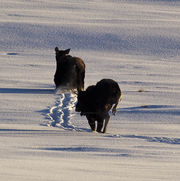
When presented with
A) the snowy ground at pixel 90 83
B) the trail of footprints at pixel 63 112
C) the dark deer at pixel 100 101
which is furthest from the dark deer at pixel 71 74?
the dark deer at pixel 100 101

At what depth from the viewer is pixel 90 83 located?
17.1m

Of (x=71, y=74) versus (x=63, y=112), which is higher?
(x=71, y=74)

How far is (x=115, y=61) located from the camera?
22625mm

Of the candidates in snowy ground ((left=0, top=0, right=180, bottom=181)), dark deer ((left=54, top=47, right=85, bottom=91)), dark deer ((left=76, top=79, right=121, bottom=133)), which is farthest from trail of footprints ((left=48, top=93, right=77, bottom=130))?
dark deer ((left=76, top=79, right=121, bottom=133))

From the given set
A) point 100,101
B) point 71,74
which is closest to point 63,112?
point 100,101

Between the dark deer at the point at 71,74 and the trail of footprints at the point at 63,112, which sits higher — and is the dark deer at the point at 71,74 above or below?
above

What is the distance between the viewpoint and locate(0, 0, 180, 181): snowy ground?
19.9 ft

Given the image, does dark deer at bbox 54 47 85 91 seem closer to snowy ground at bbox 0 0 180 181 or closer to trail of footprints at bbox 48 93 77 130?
trail of footprints at bbox 48 93 77 130

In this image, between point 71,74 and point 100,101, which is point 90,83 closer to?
point 71,74

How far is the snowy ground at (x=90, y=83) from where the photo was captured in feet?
19.9

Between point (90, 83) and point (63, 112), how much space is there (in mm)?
4809

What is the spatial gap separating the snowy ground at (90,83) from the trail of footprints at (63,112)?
0.06ft

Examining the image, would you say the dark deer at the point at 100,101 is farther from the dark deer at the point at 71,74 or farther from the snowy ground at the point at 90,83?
the dark deer at the point at 71,74

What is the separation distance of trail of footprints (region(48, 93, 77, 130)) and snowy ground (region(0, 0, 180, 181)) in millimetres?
18
